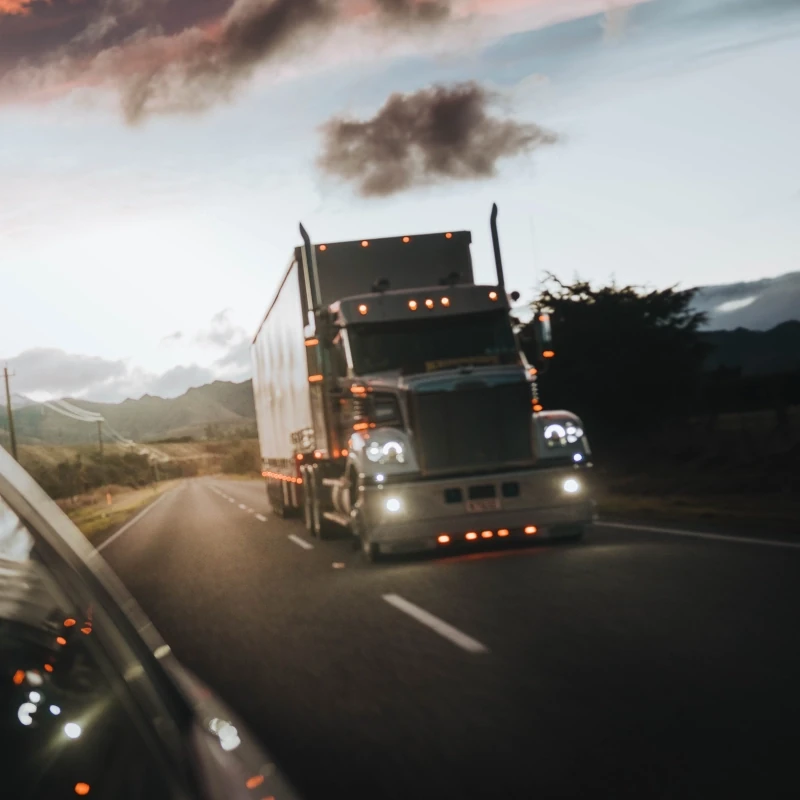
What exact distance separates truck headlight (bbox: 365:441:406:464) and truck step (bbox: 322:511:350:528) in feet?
5.03

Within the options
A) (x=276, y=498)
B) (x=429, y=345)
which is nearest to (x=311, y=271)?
(x=429, y=345)

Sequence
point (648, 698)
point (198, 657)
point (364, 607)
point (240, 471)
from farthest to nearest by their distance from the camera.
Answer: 1. point (240, 471)
2. point (364, 607)
3. point (198, 657)
4. point (648, 698)

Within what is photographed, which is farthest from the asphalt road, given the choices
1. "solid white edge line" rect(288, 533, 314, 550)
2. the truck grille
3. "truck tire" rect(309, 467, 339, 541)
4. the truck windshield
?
"truck tire" rect(309, 467, 339, 541)

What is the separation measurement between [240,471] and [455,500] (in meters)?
133

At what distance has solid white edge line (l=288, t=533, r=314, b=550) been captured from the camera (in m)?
17.1

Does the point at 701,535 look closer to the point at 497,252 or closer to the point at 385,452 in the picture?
the point at 385,452

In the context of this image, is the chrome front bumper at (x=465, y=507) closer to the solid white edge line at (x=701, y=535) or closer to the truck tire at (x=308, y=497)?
the solid white edge line at (x=701, y=535)

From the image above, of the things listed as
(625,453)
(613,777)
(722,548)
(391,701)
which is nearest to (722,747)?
(613,777)

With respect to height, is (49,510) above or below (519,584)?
Answer: above

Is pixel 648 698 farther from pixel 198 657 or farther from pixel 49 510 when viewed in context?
pixel 49 510

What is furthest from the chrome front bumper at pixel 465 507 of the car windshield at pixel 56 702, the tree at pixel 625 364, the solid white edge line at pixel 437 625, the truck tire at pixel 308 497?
the tree at pixel 625 364

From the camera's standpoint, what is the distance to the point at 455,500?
1345cm

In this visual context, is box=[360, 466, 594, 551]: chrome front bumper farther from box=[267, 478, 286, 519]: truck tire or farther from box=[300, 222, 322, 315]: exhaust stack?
box=[267, 478, 286, 519]: truck tire

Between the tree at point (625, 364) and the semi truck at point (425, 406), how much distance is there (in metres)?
15.3
